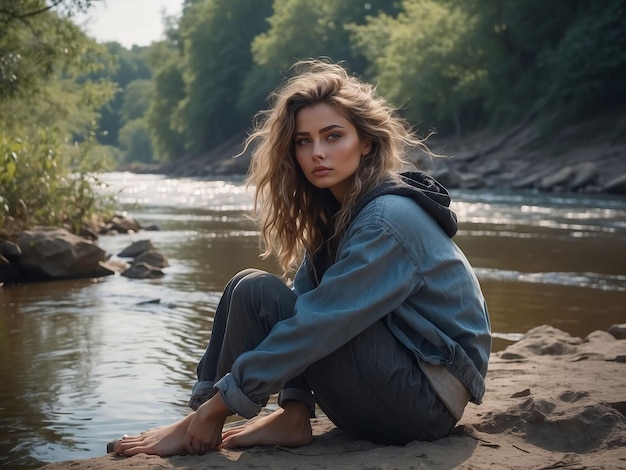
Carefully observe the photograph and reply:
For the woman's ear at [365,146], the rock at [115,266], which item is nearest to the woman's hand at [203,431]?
the woman's ear at [365,146]

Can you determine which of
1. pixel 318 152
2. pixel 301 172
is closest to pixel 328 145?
pixel 318 152

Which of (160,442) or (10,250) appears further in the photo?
(10,250)

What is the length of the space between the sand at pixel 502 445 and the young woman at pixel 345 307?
0.28 feet

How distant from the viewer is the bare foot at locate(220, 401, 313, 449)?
2883 millimetres

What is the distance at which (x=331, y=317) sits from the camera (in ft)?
8.51

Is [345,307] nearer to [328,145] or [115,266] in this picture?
[328,145]

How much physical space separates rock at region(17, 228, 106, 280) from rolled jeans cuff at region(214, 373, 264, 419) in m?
6.15

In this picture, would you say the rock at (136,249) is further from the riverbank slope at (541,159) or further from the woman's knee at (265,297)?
the riverbank slope at (541,159)

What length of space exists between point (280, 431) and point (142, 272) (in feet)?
20.1

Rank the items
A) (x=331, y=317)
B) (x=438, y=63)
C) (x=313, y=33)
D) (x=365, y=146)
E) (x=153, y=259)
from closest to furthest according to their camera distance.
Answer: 1. (x=331, y=317)
2. (x=365, y=146)
3. (x=153, y=259)
4. (x=438, y=63)
5. (x=313, y=33)

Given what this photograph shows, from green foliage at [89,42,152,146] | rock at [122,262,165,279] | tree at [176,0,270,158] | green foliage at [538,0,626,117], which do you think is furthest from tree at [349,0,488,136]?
green foliage at [89,42,152,146]

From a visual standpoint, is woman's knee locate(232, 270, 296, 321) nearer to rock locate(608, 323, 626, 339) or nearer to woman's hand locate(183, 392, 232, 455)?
woman's hand locate(183, 392, 232, 455)

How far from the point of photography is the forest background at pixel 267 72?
11305mm

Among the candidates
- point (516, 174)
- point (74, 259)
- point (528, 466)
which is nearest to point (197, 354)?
point (528, 466)
